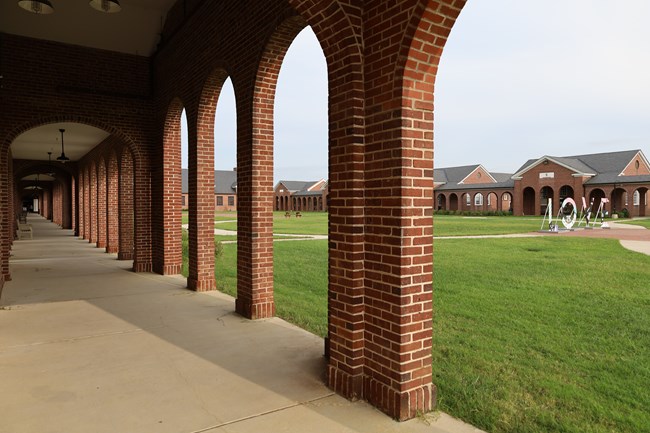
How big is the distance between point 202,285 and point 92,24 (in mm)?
5695

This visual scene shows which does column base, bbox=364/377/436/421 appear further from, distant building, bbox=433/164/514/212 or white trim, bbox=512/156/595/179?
distant building, bbox=433/164/514/212

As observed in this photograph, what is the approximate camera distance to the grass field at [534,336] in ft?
11.1

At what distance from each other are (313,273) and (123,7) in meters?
6.64

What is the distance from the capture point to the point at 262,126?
5.81 meters

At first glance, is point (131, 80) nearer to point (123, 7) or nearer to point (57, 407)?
point (123, 7)

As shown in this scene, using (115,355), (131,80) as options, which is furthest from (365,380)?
(131,80)

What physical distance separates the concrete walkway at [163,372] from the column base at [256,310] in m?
0.12

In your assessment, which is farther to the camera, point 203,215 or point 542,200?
point 542,200

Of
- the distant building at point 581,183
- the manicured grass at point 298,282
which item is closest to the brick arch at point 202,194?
the manicured grass at point 298,282

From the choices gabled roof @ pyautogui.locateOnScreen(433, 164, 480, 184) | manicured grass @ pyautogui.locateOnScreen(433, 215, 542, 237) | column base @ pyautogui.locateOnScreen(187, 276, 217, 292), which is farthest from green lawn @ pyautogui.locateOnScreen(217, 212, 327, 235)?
gabled roof @ pyautogui.locateOnScreen(433, 164, 480, 184)

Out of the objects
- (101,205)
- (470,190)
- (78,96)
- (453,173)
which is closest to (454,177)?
(453,173)

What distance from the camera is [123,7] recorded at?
8.56 metres

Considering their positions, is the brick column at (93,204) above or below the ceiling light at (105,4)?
below

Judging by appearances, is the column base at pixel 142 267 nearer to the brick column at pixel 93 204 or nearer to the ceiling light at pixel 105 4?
the ceiling light at pixel 105 4
